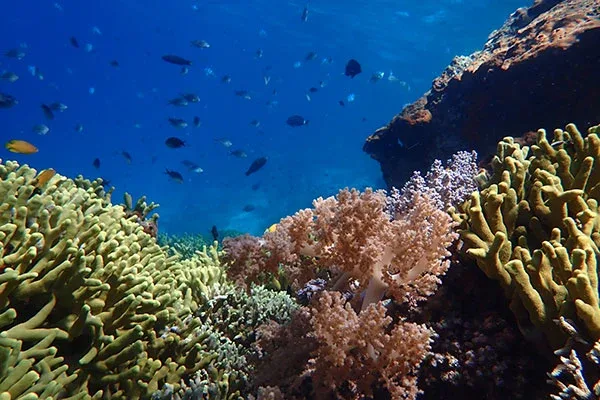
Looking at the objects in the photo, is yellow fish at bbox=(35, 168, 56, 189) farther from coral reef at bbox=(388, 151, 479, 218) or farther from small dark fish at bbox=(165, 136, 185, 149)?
small dark fish at bbox=(165, 136, 185, 149)

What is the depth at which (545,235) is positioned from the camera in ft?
9.46

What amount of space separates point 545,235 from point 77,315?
3.19 m

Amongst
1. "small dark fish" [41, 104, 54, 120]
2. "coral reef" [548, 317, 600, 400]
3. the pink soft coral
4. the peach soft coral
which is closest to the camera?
"coral reef" [548, 317, 600, 400]

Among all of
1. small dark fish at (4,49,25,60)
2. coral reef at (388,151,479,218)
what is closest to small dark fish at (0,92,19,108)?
small dark fish at (4,49,25,60)

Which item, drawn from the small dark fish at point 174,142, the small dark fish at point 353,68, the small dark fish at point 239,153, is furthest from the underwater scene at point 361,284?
the small dark fish at point 239,153

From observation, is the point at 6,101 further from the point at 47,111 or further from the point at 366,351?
the point at 366,351

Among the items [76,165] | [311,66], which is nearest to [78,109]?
[76,165]

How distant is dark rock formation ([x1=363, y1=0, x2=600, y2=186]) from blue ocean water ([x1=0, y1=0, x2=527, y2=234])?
1288 cm

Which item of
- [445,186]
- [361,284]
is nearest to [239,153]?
[445,186]

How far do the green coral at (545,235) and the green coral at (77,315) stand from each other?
2.20 meters

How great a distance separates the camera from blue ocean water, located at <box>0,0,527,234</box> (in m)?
45.1

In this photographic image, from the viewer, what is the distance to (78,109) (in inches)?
3996

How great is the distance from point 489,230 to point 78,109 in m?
117

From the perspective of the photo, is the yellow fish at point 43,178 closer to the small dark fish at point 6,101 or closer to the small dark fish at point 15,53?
the small dark fish at point 6,101
